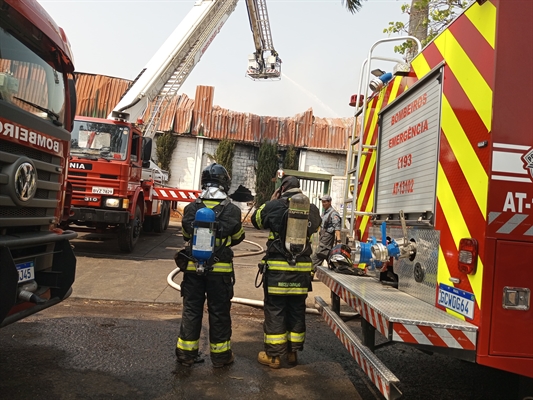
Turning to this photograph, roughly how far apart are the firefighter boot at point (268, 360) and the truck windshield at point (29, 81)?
2707 mm

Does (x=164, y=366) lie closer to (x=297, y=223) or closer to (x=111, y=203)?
(x=297, y=223)

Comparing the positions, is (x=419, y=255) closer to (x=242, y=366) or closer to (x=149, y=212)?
(x=242, y=366)

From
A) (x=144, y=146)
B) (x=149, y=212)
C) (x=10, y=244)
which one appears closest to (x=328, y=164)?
(x=149, y=212)

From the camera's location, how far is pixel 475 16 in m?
2.63

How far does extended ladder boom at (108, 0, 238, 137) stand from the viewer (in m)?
10.8

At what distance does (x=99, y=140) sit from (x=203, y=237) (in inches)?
235

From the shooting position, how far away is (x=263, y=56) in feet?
61.2

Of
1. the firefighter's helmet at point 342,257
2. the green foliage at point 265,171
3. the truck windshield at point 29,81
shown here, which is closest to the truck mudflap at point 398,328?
the firefighter's helmet at point 342,257

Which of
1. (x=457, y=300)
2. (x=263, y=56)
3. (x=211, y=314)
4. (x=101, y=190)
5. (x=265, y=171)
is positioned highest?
(x=263, y=56)

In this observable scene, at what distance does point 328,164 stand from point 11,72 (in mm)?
16705

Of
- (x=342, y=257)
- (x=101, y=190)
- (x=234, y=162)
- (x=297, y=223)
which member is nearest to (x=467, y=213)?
(x=342, y=257)

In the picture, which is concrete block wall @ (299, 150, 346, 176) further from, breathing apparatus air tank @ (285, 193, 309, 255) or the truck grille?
the truck grille

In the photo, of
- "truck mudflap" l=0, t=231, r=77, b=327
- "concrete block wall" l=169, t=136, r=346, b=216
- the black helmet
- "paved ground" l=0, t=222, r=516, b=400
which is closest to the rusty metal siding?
"concrete block wall" l=169, t=136, r=346, b=216

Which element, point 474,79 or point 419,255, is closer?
point 474,79
